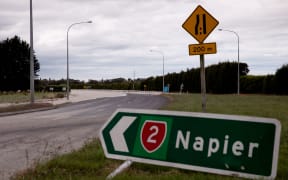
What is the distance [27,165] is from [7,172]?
1.74ft

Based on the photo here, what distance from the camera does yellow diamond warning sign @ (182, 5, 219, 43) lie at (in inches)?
339

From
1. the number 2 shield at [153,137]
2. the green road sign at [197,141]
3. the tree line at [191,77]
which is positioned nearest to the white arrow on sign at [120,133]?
the green road sign at [197,141]

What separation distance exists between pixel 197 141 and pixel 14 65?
65.8 m

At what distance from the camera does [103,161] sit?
6.60 meters

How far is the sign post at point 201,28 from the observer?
334 inches

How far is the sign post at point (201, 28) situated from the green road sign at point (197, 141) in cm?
337

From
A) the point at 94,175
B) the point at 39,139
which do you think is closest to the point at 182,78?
the point at 39,139

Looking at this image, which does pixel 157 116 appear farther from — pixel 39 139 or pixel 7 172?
pixel 39 139

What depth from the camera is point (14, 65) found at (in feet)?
218

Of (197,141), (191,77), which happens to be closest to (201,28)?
(197,141)

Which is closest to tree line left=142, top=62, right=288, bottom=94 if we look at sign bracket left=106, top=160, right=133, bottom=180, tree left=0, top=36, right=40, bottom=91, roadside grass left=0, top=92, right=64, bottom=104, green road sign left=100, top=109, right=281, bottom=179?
roadside grass left=0, top=92, right=64, bottom=104

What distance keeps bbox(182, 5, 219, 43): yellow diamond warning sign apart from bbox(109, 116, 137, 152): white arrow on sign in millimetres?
3745

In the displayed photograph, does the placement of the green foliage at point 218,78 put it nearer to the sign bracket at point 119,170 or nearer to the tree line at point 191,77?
the tree line at point 191,77

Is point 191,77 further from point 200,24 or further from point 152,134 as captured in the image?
point 152,134
